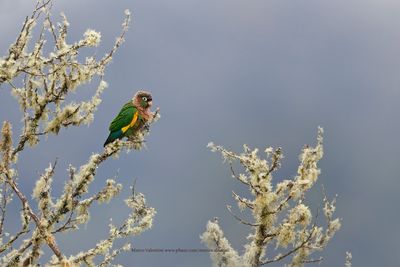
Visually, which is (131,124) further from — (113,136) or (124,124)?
(113,136)

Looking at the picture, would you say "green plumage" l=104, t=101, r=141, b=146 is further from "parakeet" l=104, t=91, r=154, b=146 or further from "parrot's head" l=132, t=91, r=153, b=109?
"parrot's head" l=132, t=91, r=153, b=109

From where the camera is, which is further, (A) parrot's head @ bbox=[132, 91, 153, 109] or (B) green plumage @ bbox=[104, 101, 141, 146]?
(A) parrot's head @ bbox=[132, 91, 153, 109]

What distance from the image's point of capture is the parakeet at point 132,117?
28.1 feet

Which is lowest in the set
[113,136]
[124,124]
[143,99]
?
[113,136]

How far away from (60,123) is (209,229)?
12.0ft

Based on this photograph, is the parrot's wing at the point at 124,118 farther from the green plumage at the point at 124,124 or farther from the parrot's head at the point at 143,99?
the parrot's head at the point at 143,99

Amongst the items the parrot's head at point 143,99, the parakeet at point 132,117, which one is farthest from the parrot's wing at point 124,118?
the parrot's head at point 143,99

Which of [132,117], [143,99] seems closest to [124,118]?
[132,117]

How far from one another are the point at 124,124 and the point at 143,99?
99 cm

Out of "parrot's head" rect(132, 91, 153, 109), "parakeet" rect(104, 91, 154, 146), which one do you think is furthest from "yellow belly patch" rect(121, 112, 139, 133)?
"parrot's head" rect(132, 91, 153, 109)

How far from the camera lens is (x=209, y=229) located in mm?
9516

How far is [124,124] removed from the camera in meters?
8.67

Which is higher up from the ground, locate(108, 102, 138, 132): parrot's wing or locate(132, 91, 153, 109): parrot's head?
locate(132, 91, 153, 109): parrot's head

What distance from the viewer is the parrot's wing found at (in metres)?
8.59
